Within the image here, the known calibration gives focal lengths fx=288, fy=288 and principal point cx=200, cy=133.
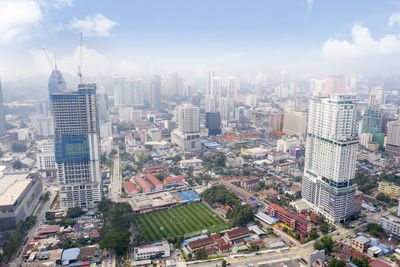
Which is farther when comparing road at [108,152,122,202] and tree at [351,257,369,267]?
road at [108,152,122,202]

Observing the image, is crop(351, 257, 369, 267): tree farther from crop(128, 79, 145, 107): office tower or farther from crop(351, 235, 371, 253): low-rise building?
crop(128, 79, 145, 107): office tower

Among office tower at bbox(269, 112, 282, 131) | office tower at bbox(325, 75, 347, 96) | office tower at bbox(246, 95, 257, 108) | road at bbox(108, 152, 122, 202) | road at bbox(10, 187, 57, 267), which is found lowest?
road at bbox(10, 187, 57, 267)

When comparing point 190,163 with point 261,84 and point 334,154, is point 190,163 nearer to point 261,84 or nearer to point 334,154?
point 334,154

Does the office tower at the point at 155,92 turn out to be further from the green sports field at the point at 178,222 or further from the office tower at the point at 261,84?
the green sports field at the point at 178,222

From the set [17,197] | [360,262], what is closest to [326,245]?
[360,262]

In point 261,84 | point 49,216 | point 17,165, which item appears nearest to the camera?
point 49,216

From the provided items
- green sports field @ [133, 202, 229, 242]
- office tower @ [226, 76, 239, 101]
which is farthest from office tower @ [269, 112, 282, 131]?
green sports field @ [133, 202, 229, 242]

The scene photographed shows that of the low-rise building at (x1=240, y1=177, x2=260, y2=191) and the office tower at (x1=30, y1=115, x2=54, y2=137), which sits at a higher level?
the office tower at (x1=30, y1=115, x2=54, y2=137)
